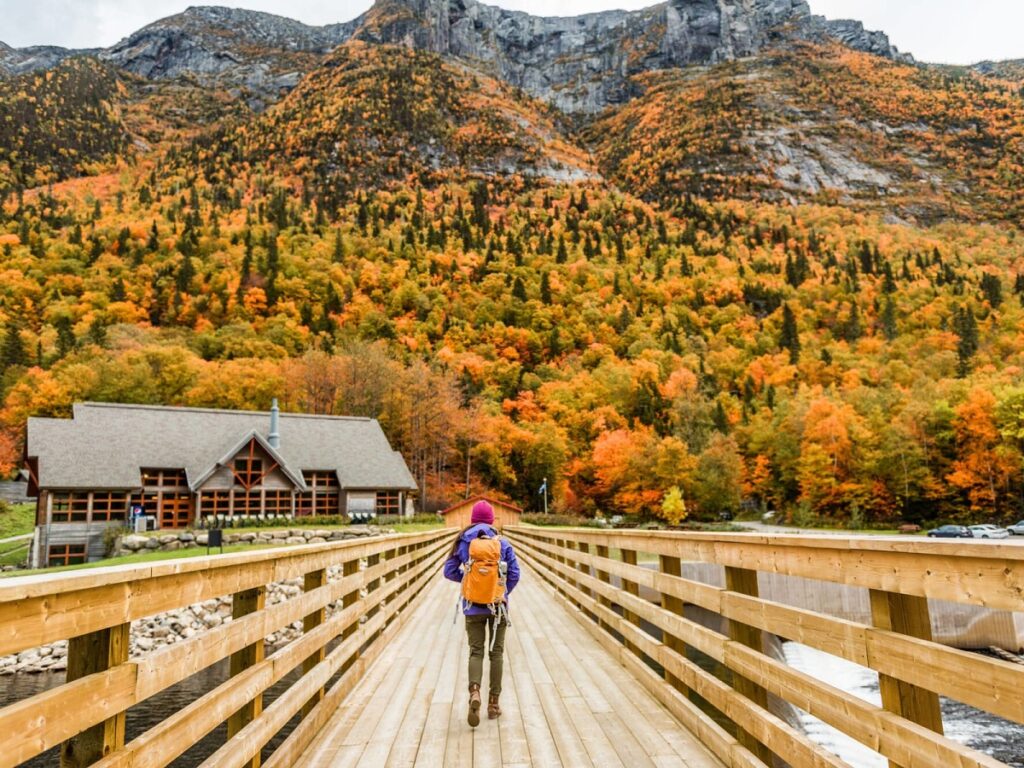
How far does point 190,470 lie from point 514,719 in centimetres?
3851

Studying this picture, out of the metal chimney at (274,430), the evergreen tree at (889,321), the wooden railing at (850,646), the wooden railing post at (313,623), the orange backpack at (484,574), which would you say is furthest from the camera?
the evergreen tree at (889,321)

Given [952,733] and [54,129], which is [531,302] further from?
[54,129]

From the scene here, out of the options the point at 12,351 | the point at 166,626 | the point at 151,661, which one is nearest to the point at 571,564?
the point at 151,661

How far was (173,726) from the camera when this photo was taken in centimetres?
255

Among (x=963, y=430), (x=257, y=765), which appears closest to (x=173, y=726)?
(x=257, y=765)

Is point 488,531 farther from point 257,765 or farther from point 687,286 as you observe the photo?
point 687,286

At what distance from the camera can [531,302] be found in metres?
94.7

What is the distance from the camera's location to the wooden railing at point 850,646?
1975 mm

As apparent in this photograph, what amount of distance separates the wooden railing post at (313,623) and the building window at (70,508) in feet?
118

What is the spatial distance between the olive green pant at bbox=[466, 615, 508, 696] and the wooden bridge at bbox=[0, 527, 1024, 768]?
31 centimetres

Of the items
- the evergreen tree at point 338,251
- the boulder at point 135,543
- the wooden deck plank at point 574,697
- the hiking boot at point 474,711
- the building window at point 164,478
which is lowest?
the boulder at point 135,543

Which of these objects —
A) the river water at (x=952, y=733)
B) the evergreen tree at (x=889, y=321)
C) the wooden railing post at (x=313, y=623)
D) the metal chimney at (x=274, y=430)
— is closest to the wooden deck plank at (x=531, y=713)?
the wooden railing post at (x=313, y=623)

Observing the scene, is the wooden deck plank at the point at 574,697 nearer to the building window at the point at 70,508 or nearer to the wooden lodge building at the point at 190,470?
the wooden lodge building at the point at 190,470

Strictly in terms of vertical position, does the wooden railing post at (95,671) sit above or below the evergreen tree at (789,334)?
below
